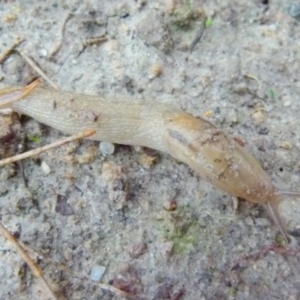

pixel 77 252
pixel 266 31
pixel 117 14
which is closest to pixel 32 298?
pixel 77 252

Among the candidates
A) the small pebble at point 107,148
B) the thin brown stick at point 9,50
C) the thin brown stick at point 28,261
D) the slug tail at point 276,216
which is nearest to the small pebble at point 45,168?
the small pebble at point 107,148

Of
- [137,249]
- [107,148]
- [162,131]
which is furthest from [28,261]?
[162,131]

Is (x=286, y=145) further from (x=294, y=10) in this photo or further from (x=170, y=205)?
(x=294, y=10)

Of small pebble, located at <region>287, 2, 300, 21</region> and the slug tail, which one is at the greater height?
small pebble, located at <region>287, 2, 300, 21</region>

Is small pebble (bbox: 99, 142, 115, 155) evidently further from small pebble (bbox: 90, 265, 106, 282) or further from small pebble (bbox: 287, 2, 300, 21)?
small pebble (bbox: 287, 2, 300, 21)

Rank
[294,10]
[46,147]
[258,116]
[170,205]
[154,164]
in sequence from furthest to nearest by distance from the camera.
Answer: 1. [294,10]
2. [258,116]
3. [154,164]
4. [170,205]
5. [46,147]

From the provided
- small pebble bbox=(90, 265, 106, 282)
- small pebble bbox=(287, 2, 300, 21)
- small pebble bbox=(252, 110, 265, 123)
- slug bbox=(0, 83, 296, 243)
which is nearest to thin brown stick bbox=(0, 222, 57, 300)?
small pebble bbox=(90, 265, 106, 282)

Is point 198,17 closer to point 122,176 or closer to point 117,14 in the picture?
point 117,14
